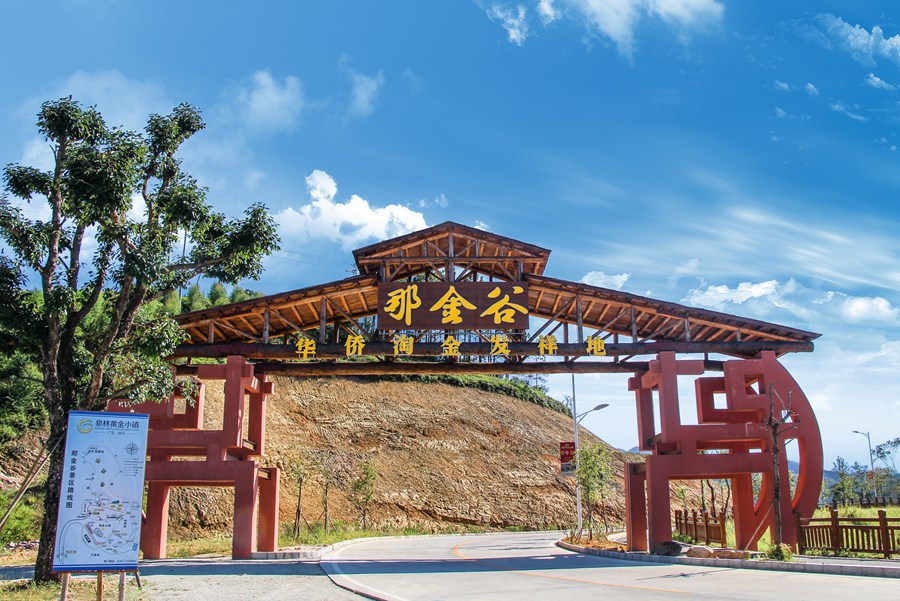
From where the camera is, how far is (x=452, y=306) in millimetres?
A: 21406

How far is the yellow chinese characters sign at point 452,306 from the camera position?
21312 mm

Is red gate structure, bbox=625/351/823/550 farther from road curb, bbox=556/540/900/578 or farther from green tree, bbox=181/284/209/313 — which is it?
green tree, bbox=181/284/209/313

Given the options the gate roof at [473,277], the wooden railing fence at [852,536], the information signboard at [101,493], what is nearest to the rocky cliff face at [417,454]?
the gate roof at [473,277]

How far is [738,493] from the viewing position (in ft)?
67.7

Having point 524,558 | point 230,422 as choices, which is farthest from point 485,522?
point 230,422

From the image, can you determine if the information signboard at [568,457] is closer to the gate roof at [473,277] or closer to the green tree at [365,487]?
the gate roof at [473,277]

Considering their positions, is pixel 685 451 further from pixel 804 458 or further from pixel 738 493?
pixel 804 458

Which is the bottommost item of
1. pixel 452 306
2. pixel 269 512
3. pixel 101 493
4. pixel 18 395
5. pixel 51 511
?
pixel 269 512

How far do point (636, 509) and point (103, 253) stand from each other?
15.7 m

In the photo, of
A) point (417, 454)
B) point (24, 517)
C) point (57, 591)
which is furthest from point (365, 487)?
point (57, 591)

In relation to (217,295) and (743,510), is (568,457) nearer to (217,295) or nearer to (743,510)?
(743,510)

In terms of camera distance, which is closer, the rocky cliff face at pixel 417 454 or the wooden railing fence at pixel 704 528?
the wooden railing fence at pixel 704 528

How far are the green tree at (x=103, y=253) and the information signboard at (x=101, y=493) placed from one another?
3036 millimetres

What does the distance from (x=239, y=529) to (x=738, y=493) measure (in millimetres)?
13786
